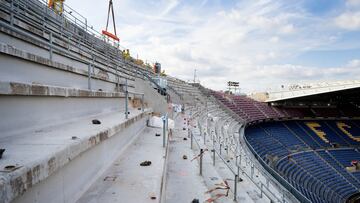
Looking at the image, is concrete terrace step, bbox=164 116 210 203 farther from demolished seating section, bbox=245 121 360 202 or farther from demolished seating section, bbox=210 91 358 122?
demolished seating section, bbox=210 91 358 122

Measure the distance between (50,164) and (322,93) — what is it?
26.7 metres

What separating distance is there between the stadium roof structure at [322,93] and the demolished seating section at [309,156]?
3.69 metres

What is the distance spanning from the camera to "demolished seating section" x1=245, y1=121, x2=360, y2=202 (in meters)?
16.6

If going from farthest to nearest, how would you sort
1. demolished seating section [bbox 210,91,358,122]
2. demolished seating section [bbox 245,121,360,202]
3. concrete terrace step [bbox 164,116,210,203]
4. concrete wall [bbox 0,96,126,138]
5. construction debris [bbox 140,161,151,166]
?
demolished seating section [bbox 210,91,358,122] < demolished seating section [bbox 245,121,360,202] < concrete terrace step [bbox 164,116,210,203] < construction debris [bbox 140,161,151,166] < concrete wall [bbox 0,96,126,138]

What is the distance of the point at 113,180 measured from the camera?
3.10 m

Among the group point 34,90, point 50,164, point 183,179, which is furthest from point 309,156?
point 50,164

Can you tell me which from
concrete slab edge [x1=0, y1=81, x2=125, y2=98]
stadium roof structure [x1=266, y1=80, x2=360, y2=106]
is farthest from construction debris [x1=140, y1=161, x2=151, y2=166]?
stadium roof structure [x1=266, y1=80, x2=360, y2=106]

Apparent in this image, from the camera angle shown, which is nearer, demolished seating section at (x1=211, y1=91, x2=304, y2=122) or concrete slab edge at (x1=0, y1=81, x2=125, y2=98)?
concrete slab edge at (x1=0, y1=81, x2=125, y2=98)

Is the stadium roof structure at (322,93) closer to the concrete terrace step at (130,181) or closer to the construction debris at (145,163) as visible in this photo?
the concrete terrace step at (130,181)

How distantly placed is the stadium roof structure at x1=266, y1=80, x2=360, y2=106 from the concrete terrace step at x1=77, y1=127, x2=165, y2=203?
21.9 m

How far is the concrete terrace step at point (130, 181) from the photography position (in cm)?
262

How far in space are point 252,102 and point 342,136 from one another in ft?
35.1

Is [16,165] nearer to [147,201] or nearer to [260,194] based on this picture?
[147,201]

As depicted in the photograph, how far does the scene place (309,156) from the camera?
20.6 metres
